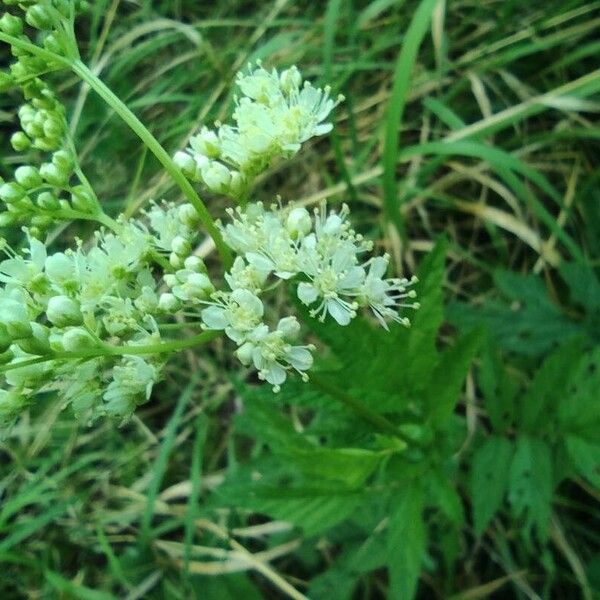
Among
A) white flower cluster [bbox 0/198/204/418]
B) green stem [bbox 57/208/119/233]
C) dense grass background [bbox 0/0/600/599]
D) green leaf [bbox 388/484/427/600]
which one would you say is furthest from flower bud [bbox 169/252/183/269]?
dense grass background [bbox 0/0/600/599]

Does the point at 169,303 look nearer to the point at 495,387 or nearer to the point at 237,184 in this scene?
the point at 237,184

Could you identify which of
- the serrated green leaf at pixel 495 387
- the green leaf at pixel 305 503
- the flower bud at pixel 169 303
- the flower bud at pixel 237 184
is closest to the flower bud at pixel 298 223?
the flower bud at pixel 237 184

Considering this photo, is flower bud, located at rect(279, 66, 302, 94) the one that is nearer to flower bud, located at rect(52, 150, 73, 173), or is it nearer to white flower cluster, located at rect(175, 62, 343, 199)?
white flower cluster, located at rect(175, 62, 343, 199)

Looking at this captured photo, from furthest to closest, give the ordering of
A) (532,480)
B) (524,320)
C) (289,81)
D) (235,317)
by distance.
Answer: (524,320)
(532,480)
(289,81)
(235,317)

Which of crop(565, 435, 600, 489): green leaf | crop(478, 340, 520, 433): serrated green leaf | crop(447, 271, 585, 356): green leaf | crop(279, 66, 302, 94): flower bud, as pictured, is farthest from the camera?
crop(447, 271, 585, 356): green leaf

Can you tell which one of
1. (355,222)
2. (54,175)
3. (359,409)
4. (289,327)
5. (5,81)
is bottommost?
(355,222)

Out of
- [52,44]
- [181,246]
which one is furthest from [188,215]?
[52,44]

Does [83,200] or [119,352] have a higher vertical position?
[83,200]
